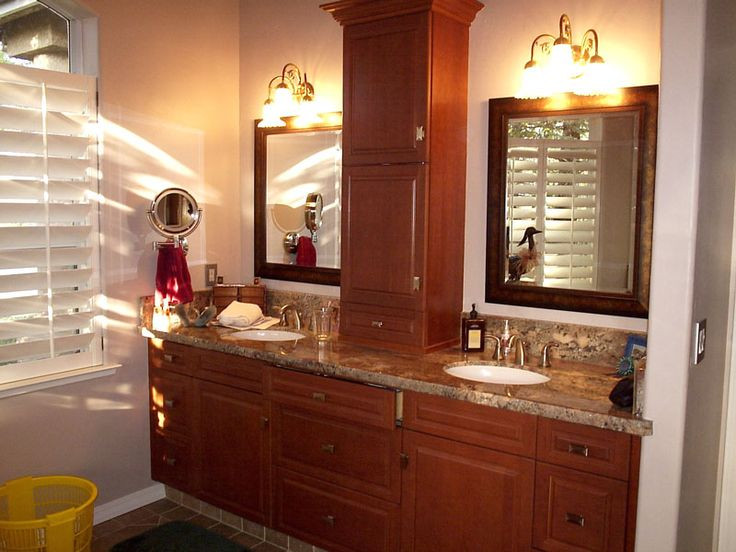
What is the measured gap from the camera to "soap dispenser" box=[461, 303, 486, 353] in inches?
117

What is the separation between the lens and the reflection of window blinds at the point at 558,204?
2775 mm

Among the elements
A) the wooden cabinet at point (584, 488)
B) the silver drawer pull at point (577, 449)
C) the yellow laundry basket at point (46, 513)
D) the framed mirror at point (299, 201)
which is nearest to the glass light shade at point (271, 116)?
the framed mirror at point (299, 201)

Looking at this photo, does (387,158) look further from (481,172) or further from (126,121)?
(126,121)

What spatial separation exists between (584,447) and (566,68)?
1391 millimetres

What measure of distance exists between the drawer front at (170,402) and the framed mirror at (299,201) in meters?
0.78

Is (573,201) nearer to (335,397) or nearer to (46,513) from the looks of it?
(335,397)

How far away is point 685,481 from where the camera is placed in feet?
7.00

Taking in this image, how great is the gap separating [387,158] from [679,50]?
128 cm

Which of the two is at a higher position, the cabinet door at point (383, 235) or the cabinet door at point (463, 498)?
the cabinet door at point (383, 235)

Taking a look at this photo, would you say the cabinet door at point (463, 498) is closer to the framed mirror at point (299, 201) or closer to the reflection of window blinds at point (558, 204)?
the reflection of window blinds at point (558, 204)

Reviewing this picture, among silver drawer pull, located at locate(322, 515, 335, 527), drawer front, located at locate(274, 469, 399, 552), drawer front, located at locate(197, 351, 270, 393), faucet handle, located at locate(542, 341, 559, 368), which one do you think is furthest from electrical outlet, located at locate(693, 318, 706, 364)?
drawer front, located at locate(197, 351, 270, 393)

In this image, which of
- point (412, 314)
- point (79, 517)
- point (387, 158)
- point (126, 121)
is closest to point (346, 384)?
point (412, 314)

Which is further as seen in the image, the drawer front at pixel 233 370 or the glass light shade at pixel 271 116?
the glass light shade at pixel 271 116

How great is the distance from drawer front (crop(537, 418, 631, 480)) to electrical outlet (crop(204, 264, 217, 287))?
219 centimetres
